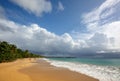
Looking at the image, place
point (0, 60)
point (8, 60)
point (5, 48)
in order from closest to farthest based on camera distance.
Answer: point (0, 60)
point (5, 48)
point (8, 60)

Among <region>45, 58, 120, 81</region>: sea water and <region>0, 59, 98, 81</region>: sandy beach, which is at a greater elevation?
<region>45, 58, 120, 81</region>: sea water

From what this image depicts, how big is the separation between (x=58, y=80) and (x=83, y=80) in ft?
8.88

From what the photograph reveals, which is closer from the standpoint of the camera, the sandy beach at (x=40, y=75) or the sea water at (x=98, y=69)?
the sandy beach at (x=40, y=75)

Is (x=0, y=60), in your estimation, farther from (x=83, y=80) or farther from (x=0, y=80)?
(x=83, y=80)

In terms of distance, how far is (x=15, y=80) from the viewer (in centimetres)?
1386

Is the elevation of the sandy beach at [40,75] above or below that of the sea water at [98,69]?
below

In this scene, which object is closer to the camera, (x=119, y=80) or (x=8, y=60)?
(x=119, y=80)

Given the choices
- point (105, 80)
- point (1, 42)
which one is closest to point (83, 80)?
point (105, 80)

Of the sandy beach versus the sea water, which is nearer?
the sandy beach

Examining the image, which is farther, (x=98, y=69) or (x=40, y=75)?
(x=98, y=69)

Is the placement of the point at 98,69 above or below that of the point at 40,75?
above

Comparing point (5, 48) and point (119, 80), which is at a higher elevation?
point (5, 48)

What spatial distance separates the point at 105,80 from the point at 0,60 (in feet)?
134

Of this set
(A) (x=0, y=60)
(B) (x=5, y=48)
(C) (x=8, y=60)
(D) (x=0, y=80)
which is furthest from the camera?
(C) (x=8, y=60)
